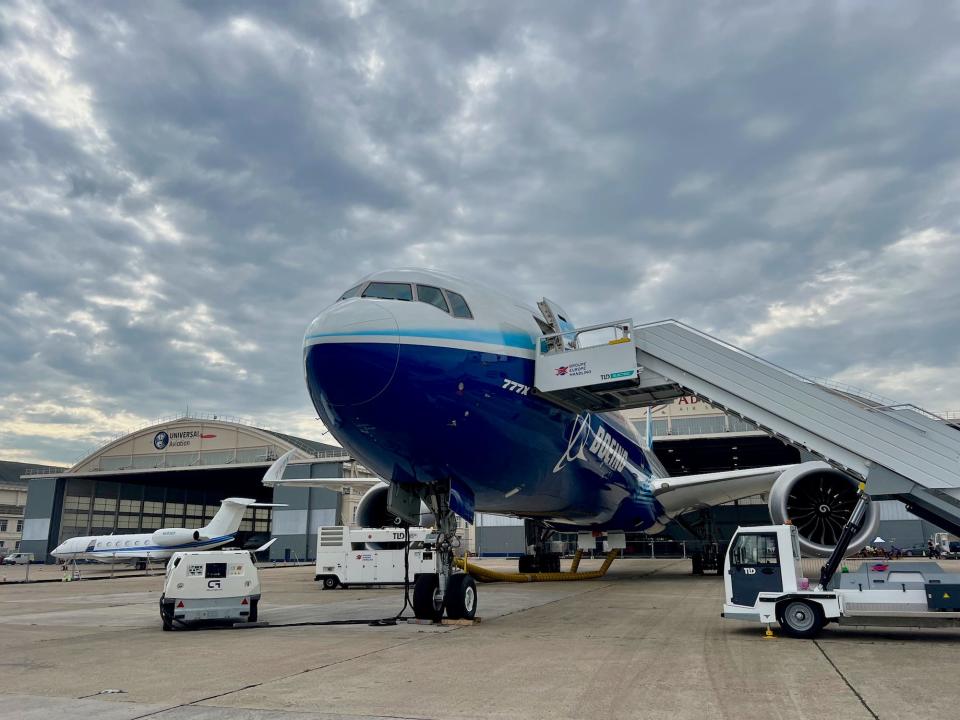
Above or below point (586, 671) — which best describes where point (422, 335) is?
above

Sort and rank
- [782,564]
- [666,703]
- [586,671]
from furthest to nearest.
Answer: [782,564] → [586,671] → [666,703]

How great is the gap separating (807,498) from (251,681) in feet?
43.1

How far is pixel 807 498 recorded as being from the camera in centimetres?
1550

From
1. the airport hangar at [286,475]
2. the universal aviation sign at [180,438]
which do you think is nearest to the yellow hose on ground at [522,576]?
the airport hangar at [286,475]

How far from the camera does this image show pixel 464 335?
9977 millimetres

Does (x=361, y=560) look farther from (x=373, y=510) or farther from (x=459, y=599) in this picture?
(x=459, y=599)

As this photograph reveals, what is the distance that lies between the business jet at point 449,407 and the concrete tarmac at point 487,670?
2246 millimetres

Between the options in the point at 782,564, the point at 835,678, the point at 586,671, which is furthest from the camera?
the point at 782,564

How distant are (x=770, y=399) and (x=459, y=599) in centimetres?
598

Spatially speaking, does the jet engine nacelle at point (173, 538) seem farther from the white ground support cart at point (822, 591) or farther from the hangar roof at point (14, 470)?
the hangar roof at point (14, 470)

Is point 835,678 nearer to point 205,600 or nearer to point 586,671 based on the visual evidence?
point 586,671

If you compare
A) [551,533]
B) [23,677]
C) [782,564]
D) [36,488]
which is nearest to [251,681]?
[23,677]

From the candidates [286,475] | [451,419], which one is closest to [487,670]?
[451,419]

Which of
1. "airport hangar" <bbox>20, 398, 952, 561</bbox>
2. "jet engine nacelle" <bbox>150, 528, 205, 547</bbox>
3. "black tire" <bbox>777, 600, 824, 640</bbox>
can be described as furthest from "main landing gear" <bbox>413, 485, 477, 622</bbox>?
"jet engine nacelle" <bbox>150, 528, 205, 547</bbox>
